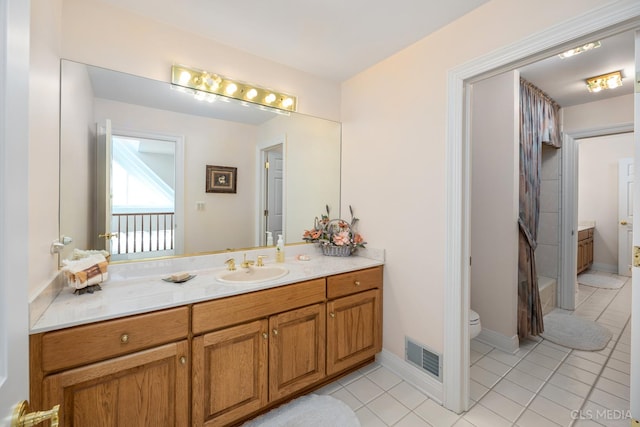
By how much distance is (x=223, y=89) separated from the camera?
6.46 feet

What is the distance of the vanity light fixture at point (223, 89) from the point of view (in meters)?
1.80

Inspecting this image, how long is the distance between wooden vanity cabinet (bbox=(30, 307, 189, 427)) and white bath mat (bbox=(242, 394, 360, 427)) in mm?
500

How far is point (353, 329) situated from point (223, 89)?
1987mm

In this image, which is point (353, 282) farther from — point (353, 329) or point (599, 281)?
point (599, 281)

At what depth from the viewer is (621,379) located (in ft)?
Answer: 6.42

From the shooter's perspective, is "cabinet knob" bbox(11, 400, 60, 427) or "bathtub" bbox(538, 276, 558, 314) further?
"bathtub" bbox(538, 276, 558, 314)

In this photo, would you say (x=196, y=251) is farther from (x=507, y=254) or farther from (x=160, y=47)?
(x=507, y=254)

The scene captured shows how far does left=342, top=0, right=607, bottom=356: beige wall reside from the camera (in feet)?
5.33

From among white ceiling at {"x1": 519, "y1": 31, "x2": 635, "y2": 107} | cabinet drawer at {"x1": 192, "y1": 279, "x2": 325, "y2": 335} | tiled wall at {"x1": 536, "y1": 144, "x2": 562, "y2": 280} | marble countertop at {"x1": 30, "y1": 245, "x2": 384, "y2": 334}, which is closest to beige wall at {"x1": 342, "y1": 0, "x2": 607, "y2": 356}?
marble countertop at {"x1": 30, "y1": 245, "x2": 384, "y2": 334}

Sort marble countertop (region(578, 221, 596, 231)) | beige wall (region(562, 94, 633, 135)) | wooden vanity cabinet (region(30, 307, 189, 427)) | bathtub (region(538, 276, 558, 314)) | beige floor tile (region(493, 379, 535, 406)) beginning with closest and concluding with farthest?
wooden vanity cabinet (region(30, 307, 189, 427)) → beige floor tile (region(493, 379, 535, 406)) → beige wall (region(562, 94, 633, 135)) → bathtub (region(538, 276, 558, 314)) → marble countertop (region(578, 221, 596, 231))

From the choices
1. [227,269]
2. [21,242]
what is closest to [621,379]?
[227,269]

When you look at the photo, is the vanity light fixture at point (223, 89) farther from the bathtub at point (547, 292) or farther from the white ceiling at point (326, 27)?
the bathtub at point (547, 292)

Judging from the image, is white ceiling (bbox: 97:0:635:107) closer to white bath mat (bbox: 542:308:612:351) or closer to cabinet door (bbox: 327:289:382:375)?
cabinet door (bbox: 327:289:382:375)

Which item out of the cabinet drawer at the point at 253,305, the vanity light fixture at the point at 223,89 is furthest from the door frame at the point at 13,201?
the vanity light fixture at the point at 223,89
